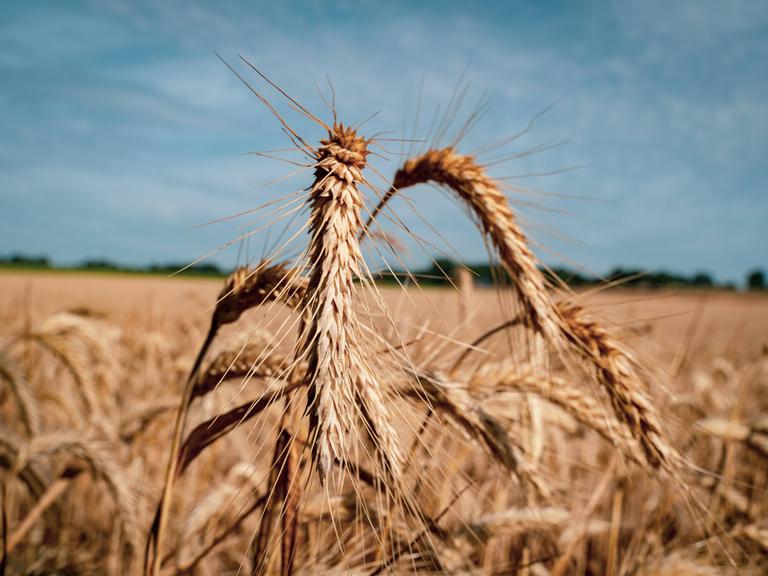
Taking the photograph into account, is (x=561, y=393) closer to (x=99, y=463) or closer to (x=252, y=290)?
(x=252, y=290)

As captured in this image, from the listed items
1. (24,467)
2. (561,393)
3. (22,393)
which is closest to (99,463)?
(24,467)

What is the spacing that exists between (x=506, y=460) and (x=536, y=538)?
1.43 m

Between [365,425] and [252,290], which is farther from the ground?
[252,290]

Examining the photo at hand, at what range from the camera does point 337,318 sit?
83cm

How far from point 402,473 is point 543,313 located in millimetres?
535

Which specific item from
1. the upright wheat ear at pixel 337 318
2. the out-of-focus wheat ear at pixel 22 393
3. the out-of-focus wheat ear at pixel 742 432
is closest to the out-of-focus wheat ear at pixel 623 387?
the upright wheat ear at pixel 337 318

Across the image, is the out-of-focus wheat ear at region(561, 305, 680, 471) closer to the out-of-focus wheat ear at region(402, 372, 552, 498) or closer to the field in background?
the field in background

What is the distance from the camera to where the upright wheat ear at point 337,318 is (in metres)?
0.79

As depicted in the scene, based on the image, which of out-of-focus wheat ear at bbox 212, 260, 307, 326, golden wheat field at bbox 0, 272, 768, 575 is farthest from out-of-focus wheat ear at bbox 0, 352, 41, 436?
out-of-focus wheat ear at bbox 212, 260, 307, 326

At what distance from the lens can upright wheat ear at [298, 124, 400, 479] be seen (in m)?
0.79

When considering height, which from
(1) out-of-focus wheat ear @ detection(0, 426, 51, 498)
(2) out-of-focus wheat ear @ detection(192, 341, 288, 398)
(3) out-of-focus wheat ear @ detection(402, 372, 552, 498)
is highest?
(2) out-of-focus wheat ear @ detection(192, 341, 288, 398)

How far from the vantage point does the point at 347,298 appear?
83 centimetres

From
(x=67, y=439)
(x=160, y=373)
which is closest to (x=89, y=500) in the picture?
(x=67, y=439)

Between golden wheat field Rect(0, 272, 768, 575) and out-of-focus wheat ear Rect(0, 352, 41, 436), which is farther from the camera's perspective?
out-of-focus wheat ear Rect(0, 352, 41, 436)
